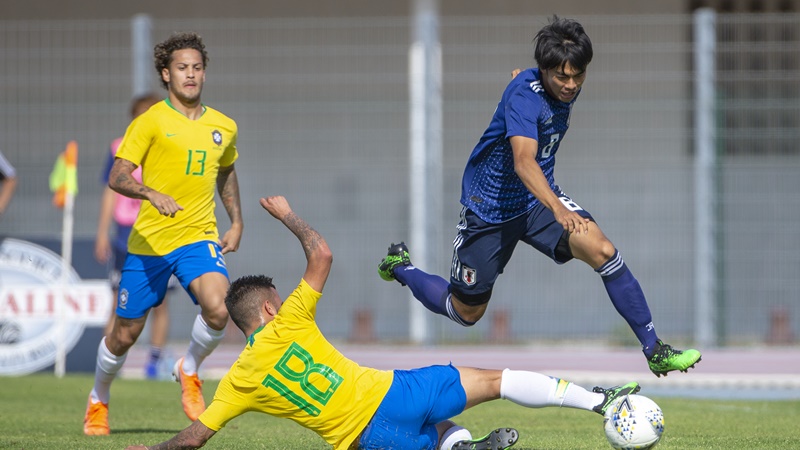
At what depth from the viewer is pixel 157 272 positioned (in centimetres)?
783

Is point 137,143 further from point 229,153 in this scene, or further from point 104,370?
point 104,370

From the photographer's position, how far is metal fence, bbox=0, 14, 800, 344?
1450 centimetres

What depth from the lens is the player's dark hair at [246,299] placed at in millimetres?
5973

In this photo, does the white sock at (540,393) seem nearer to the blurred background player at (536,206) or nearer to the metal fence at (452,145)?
the blurred background player at (536,206)

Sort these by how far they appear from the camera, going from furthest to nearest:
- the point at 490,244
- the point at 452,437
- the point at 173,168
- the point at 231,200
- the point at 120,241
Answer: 1. the point at 120,241
2. the point at 231,200
3. the point at 173,168
4. the point at 490,244
5. the point at 452,437

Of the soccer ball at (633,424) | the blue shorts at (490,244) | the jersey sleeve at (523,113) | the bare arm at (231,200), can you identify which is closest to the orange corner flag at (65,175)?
the bare arm at (231,200)

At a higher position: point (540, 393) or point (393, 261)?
point (393, 261)

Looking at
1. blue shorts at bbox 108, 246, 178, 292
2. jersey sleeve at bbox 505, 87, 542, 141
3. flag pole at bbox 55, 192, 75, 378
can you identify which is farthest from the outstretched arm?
flag pole at bbox 55, 192, 75, 378

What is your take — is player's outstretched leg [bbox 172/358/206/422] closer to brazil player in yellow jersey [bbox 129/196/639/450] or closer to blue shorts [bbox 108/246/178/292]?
brazil player in yellow jersey [bbox 129/196/639/450]

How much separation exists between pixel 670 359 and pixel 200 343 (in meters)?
3.00

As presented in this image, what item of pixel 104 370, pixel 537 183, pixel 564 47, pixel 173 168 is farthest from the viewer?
pixel 104 370

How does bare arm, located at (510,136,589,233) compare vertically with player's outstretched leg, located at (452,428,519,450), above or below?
above

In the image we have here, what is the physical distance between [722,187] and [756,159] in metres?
0.50

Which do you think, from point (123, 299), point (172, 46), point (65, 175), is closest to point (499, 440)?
point (123, 299)
